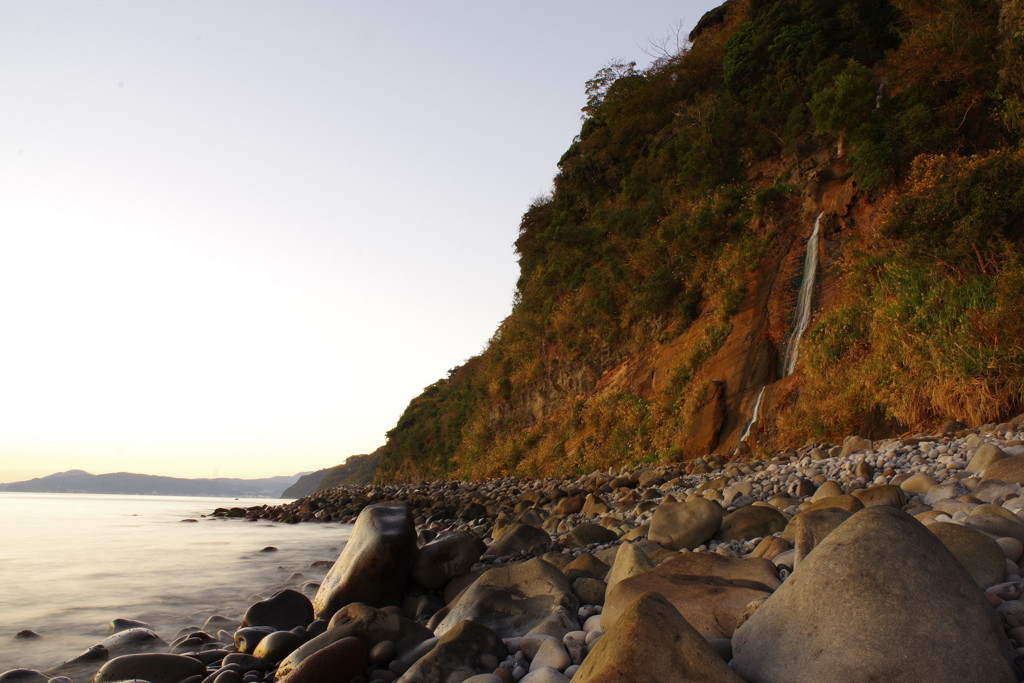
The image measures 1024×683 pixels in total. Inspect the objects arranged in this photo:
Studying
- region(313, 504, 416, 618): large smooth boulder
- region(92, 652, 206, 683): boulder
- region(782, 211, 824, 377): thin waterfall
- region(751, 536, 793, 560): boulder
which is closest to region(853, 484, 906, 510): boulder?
region(751, 536, 793, 560): boulder

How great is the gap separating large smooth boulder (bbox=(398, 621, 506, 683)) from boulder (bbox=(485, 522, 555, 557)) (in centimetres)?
277

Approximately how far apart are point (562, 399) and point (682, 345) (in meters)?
6.34

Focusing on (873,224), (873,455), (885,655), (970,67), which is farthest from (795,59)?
(885,655)

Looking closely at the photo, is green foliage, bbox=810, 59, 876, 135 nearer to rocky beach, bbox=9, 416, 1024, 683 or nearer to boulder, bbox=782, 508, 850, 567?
rocky beach, bbox=9, 416, 1024, 683

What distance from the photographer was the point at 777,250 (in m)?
14.0

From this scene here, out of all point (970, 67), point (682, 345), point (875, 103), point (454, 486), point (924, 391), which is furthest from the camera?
point (454, 486)

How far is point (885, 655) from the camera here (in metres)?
2.12

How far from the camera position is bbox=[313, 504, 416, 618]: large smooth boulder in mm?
5148

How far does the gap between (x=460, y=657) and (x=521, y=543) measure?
3125 millimetres

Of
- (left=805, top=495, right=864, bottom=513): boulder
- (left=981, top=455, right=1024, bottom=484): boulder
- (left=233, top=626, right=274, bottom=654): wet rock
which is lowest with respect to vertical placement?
(left=233, top=626, right=274, bottom=654): wet rock

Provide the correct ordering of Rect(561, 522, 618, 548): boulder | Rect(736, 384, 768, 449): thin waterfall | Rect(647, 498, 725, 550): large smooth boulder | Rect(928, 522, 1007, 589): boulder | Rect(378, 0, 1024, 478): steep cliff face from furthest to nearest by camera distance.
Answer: Rect(736, 384, 768, 449): thin waterfall, Rect(378, 0, 1024, 478): steep cliff face, Rect(561, 522, 618, 548): boulder, Rect(647, 498, 725, 550): large smooth boulder, Rect(928, 522, 1007, 589): boulder

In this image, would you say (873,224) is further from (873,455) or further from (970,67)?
(873,455)

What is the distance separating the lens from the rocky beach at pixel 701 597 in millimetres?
2205

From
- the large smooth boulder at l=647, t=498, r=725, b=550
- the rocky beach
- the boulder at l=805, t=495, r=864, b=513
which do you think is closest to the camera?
the rocky beach
